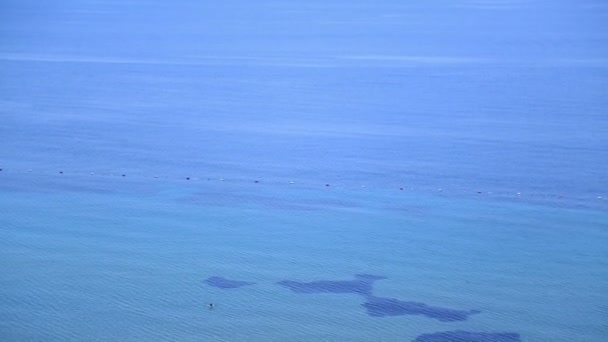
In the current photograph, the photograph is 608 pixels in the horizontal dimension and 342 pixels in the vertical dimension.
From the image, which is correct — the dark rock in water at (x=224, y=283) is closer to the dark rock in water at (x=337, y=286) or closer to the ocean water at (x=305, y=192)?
the ocean water at (x=305, y=192)

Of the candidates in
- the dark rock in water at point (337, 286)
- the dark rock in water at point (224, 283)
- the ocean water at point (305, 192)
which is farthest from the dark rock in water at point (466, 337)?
the dark rock in water at point (224, 283)

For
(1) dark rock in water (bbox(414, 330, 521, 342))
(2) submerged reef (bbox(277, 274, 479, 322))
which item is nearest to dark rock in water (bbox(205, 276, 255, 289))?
(2) submerged reef (bbox(277, 274, 479, 322))

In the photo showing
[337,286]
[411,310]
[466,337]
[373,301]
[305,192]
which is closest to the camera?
[466,337]

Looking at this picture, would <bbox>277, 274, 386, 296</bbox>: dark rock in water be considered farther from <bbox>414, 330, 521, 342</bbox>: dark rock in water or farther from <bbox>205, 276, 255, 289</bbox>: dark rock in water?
<bbox>414, 330, 521, 342</bbox>: dark rock in water

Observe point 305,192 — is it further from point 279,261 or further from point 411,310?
point 411,310

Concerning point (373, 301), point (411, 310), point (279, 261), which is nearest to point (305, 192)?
point (279, 261)
